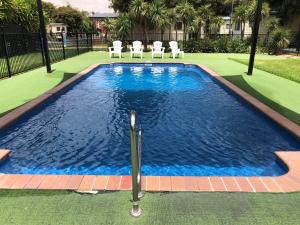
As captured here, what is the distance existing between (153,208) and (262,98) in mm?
5947

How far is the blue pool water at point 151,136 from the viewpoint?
4.37 m

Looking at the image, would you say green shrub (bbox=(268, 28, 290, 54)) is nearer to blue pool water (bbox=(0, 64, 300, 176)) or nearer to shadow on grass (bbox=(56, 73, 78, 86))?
blue pool water (bbox=(0, 64, 300, 176))

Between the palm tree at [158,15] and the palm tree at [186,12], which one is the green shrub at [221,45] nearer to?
→ the palm tree at [186,12]

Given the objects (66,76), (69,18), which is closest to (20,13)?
(66,76)

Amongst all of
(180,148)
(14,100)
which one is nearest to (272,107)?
(180,148)

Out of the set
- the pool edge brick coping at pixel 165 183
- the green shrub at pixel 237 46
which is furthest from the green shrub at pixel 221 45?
the pool edge brick coping at pixel 165 183

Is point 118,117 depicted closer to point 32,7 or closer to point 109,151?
point 109,151

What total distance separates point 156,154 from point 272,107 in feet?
12.0

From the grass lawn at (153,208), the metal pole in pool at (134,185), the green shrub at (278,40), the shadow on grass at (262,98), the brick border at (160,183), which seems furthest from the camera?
the green shrub at (278,40)

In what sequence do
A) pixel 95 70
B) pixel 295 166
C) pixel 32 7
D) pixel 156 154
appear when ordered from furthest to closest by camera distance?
pixel 32 7
pixel 95 70
pixel 156 154
pixel 295 166

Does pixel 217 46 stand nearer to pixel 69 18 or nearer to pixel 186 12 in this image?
pixel 186 12

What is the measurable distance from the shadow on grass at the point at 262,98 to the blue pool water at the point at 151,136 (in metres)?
0.47

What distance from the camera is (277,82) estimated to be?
9.94m

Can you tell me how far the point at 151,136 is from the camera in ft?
18.1
